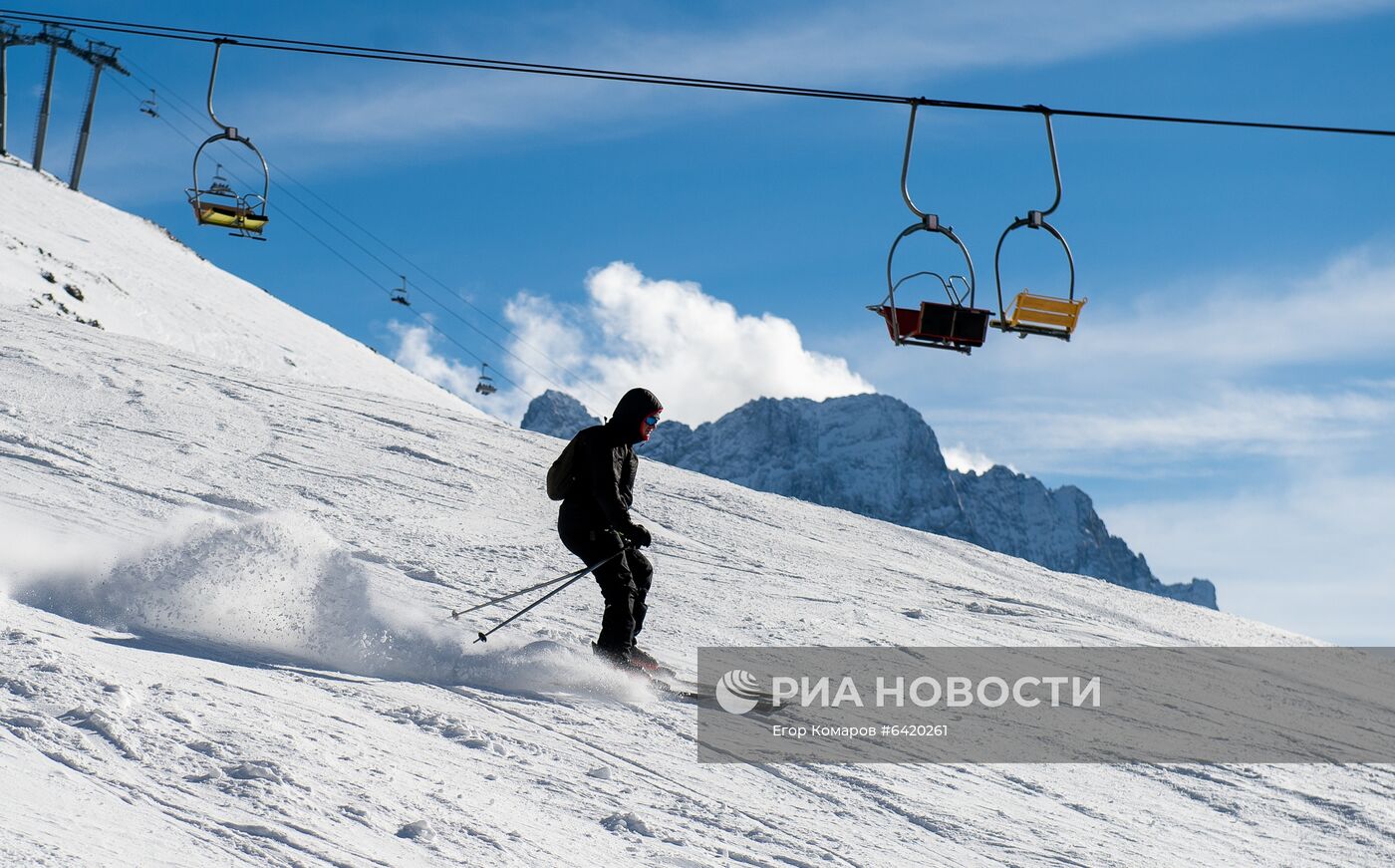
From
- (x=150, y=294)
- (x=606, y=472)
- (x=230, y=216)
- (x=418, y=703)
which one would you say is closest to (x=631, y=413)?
(x=606, y=472)

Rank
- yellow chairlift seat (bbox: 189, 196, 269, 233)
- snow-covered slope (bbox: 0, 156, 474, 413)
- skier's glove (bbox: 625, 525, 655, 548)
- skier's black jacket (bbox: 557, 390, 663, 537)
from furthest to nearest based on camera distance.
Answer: snow-covered slope (bbox: 0, 156, 474, 413)
yellow chairlift seat (bbox: 189, 196, 269, 233)
skier's glove (bbox: 625, 525, 655, 548)
skier's black jacket (bbox: 557, 390, 663, 537)

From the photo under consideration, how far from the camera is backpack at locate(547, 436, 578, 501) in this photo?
7.25 meters

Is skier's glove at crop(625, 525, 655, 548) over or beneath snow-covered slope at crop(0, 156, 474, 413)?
beneath

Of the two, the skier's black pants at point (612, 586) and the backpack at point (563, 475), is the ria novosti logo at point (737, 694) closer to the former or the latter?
the skier's black pants at point (612, 586)

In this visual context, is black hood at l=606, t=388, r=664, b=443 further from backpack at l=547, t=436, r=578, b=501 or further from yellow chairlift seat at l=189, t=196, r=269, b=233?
yellow chairlift seat at l=189, t=196, r=269, b=233

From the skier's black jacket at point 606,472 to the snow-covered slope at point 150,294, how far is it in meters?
27.6

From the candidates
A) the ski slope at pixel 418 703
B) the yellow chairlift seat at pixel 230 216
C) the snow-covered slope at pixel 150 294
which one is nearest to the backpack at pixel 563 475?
the ski slope at pixel 418 703

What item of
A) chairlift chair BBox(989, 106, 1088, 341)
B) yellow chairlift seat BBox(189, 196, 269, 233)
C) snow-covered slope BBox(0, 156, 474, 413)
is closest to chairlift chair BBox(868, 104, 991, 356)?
chairlift chair BBox(989, 106, 1088, 341)

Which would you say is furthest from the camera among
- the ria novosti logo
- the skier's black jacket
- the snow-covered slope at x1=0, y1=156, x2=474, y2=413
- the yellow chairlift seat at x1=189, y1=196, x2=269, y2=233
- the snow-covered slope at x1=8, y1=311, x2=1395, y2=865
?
the snow-covered slope at x1=0, y1=156, x2=474, y2=413

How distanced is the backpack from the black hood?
26 centimetres

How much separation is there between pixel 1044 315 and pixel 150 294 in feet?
126

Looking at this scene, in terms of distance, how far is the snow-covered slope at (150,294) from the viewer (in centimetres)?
3700

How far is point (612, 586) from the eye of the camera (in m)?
7.36

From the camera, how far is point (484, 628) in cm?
804
